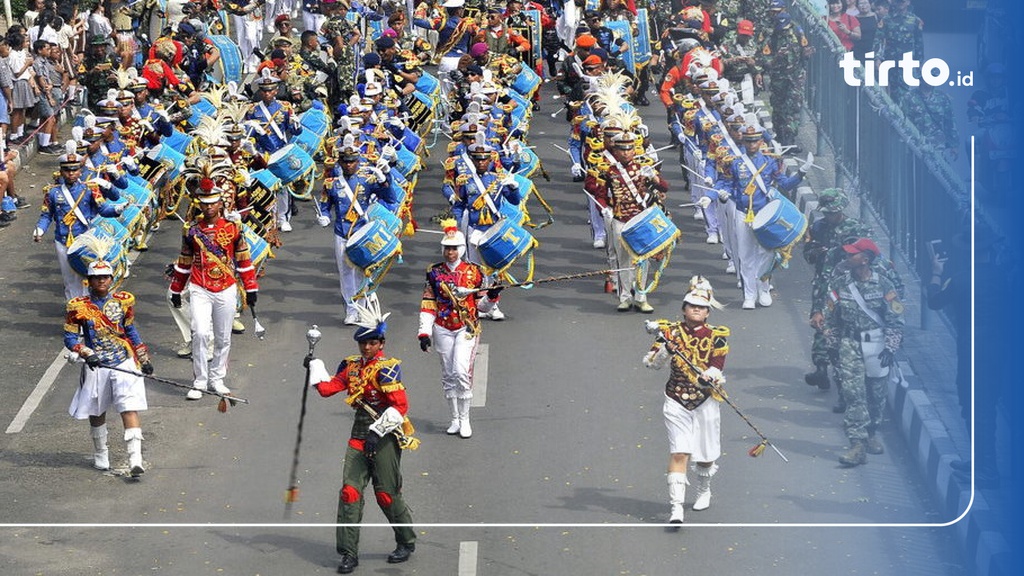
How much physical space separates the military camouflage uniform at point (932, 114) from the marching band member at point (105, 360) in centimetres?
1043

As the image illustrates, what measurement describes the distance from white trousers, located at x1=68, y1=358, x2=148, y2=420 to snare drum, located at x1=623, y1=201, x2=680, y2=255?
7248 mm

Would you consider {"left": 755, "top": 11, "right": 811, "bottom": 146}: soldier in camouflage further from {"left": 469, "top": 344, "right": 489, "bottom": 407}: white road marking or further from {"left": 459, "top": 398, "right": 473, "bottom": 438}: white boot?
{"left": 459, "top": 398, "right": 473, "bottom": 438}: white boot

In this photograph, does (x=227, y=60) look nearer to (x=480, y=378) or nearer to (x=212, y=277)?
(x=212, y=277)

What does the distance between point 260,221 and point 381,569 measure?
9304 mm

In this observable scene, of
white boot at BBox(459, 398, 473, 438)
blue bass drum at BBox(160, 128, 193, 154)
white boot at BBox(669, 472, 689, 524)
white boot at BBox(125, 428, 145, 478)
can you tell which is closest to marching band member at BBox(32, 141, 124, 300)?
blue bass drum at BBox(160, 128, 193, 154)

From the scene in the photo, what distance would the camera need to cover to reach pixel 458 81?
115ft

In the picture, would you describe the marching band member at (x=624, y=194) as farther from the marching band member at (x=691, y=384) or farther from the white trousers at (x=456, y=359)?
the marching band member at (x=691, y=384)

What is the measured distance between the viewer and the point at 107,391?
23.5m

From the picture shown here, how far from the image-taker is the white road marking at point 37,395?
83.1ft

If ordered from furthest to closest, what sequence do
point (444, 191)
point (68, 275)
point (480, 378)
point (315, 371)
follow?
point (444, 191), point (68, 275), point (480, 378), point (315, 371)

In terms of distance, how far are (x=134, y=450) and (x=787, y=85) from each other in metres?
14.2

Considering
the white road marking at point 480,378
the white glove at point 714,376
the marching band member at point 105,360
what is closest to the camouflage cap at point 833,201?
the white road marking at point 480,378

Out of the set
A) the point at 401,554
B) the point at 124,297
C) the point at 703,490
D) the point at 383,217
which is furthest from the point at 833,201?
the point at 124,297

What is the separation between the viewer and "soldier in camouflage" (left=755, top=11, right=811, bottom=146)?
34219 mm
